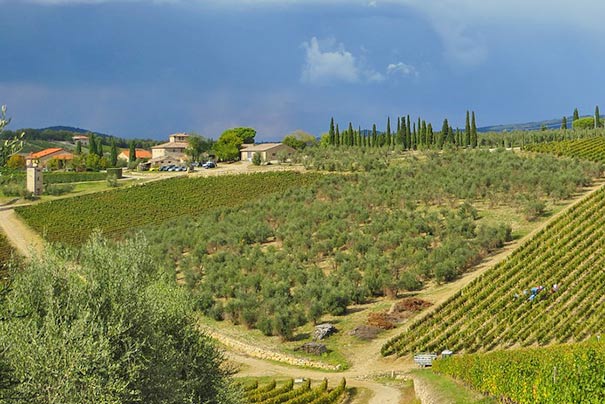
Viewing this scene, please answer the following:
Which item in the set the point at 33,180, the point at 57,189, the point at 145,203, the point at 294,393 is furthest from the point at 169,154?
the point at 294,393

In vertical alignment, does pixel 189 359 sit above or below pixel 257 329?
above

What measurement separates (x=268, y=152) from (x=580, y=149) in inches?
2381

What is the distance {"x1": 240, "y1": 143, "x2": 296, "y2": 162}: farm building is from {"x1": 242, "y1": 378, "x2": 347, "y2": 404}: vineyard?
95132mm

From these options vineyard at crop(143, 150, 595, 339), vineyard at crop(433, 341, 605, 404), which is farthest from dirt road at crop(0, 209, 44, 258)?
vineyard at crop(433, 341, 605, 404)

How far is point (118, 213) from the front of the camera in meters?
95.8

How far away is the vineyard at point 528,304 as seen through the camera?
4025cm

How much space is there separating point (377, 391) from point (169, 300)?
1674 centimetres

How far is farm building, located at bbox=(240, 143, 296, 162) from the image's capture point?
133 m

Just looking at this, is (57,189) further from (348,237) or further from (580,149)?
(580,149)

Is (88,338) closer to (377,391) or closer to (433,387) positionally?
(433,387)

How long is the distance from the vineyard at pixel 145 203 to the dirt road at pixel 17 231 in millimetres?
1106

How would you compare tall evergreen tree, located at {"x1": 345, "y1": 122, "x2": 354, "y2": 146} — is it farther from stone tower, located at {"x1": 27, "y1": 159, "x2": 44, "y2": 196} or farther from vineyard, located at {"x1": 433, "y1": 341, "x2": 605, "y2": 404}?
vineyard, located at {"x1": 433, "y1": 341, "x2": 605, "y2": 404}

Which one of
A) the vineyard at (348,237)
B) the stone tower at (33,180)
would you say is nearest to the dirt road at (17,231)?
the stone tower at (33,180)

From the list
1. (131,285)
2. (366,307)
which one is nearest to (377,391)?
(366,307)
